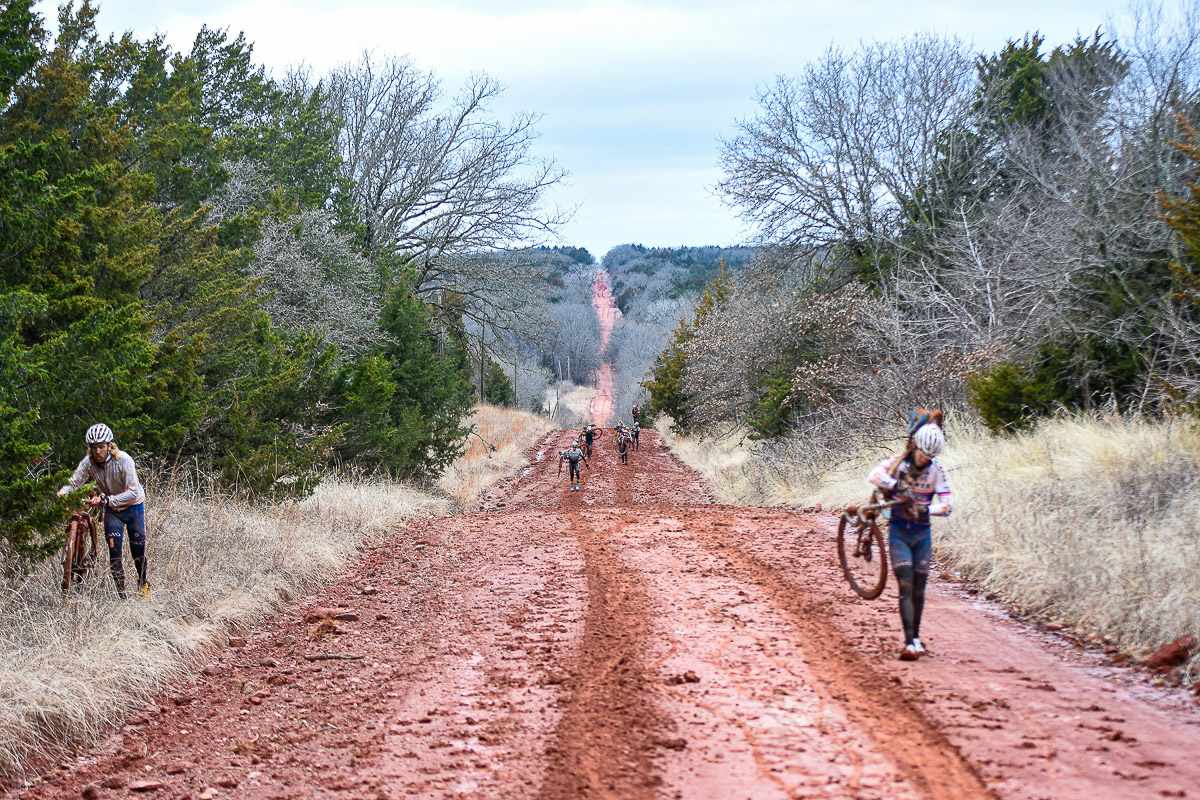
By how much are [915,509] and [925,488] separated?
19cm

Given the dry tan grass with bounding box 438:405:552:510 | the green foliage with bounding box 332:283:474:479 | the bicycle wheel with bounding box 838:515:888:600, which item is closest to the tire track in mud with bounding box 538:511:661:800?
the bicycle wheel with bounding box 838:515:888:600

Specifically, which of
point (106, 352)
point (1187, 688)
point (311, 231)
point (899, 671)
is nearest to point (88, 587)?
point (106, 352)

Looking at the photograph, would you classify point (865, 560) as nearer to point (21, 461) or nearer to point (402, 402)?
point (21, 461)

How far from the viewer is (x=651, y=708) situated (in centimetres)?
580

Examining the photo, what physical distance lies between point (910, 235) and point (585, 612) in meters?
19.7

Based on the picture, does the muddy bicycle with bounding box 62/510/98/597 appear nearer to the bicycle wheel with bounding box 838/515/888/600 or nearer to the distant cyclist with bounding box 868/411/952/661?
the bicycle wheel with bounding box 838/515/888/600

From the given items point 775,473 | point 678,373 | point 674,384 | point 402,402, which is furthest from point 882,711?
point 678,373

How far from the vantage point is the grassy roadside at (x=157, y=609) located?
6.15 metres

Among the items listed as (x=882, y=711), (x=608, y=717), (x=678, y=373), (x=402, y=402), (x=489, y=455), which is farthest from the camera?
(x=678, y=373)

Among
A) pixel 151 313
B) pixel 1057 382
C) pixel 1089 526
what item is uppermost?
pixel 151 313

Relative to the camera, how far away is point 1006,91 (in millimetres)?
25328

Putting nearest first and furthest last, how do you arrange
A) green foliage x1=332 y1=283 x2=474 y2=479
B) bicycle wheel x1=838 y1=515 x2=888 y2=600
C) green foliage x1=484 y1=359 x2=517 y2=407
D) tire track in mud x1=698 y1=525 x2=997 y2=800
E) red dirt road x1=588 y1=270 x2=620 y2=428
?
1. tire track in mud x1=698 y1=525 x2=997 y2=800
2. bicycle wheel x1=838 y1=515 x2=888 y2=600
3. green foliage x1=332 y1=283 x2=474 y2=479
4. green foliage x1=484 y1=359 x2=517 y2=407
5. red dirt road x1=588 y1=270 x2=620 y2=428

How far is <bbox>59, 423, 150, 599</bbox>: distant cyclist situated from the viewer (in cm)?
841

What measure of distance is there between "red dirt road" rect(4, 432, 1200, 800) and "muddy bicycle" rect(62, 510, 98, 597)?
166cm
